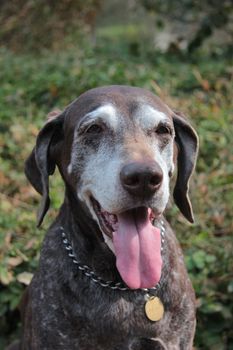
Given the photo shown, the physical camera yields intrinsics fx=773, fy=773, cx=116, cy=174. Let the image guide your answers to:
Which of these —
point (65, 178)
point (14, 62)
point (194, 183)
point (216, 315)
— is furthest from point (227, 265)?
point (14, 62)

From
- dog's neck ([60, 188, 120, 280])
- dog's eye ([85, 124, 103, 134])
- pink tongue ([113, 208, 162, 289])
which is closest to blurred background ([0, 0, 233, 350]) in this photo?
dog's neck ([60, 188, 120, 280])

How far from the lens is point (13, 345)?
496 centimetres

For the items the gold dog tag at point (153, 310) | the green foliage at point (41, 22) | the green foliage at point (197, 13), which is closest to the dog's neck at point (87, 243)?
the gold dog tag at point (153, 310)

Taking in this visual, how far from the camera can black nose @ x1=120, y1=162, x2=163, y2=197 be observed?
11.1ft

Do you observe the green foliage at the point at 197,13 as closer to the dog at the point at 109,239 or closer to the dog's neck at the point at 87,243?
the dog at the point at 109,239

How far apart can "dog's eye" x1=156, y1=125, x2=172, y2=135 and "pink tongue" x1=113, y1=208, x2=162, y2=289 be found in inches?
17.8

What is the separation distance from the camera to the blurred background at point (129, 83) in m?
5.30

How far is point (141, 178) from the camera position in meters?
3.40

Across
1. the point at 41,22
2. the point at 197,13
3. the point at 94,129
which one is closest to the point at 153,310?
the point at 94,129

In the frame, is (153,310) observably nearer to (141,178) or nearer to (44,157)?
(141,178)

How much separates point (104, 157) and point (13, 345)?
5.96 ft

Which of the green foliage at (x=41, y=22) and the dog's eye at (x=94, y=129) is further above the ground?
the dog's eye at (x=94, y=129)

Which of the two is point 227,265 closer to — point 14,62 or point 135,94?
point 135,94

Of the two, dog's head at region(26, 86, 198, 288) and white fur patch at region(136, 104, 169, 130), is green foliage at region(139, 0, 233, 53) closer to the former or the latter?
dog's head at region(26, 86, 198, 288)
